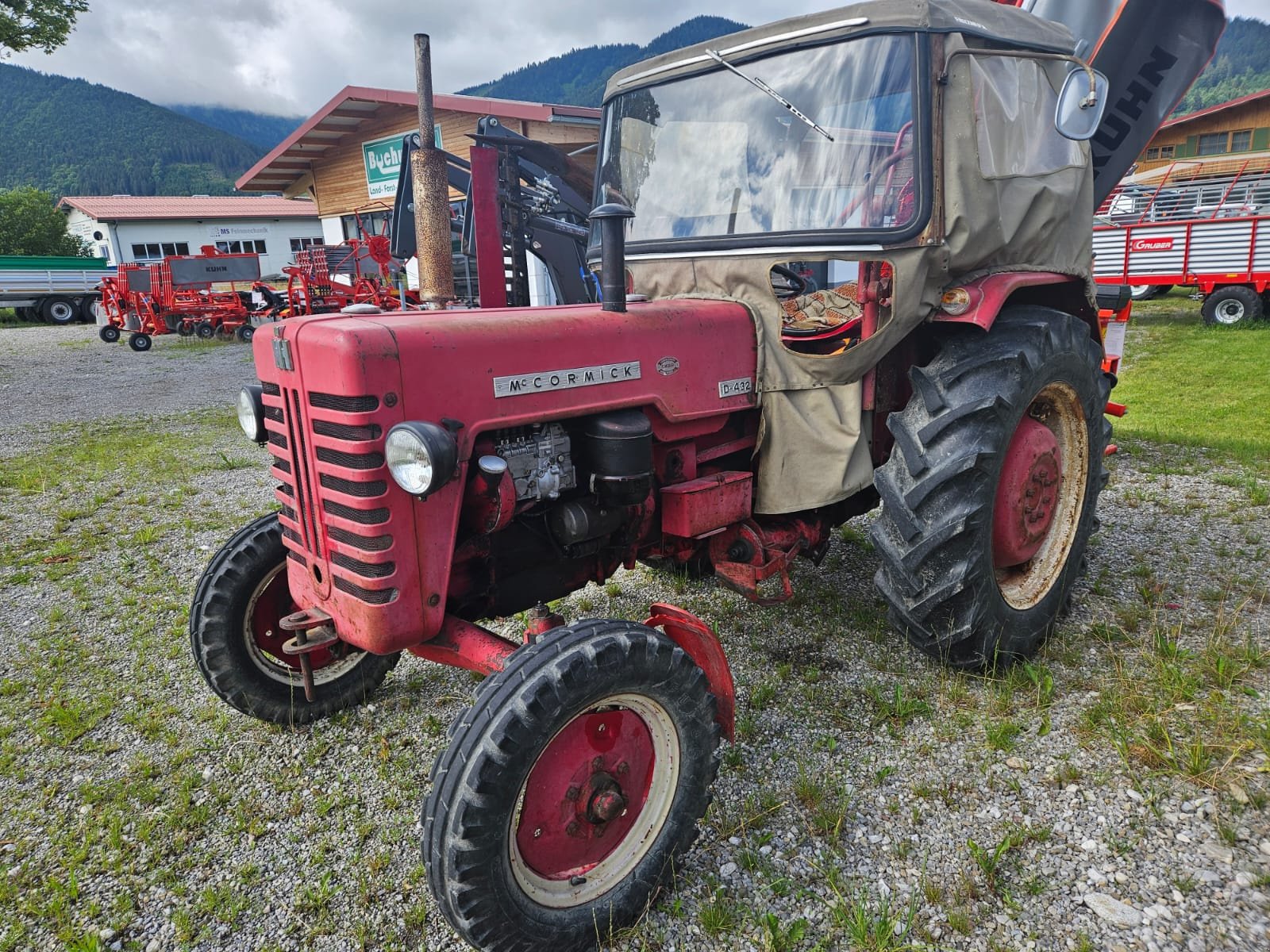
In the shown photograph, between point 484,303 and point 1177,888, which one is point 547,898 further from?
point 484,303

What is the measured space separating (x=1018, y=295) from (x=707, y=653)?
2134 mm

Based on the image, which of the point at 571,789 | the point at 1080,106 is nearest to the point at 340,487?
the point at 571,789

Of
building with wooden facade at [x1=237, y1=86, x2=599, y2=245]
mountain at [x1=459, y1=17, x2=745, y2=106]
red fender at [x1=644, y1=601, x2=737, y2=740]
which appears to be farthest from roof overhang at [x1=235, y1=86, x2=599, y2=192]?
mountain at [x1=459, y1=17, x2=745, y2=106]

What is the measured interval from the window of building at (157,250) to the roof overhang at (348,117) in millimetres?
17979

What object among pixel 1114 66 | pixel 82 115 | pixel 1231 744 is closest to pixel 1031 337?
pixel 1231 744

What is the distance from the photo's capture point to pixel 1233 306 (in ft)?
39.1

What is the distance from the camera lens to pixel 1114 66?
446 cm

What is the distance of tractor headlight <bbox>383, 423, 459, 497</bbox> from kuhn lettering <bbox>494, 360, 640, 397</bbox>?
1.00ft

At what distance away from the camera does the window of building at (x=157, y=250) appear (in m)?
35.0

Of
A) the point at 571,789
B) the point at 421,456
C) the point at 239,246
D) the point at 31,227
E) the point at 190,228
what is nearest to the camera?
the point at 421,456

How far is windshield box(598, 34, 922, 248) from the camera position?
2.56 m

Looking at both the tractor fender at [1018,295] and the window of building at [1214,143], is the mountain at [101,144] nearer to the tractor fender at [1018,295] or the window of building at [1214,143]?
the window of building at [1214,143]

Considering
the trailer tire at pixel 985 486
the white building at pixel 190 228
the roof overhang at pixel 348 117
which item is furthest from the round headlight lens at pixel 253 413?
the white building at pixel 190 228

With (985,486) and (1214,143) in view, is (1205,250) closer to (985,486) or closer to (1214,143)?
(985,486)
